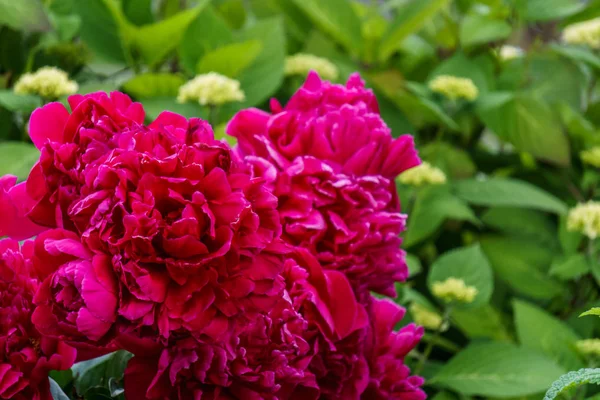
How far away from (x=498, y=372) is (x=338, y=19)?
0.46m

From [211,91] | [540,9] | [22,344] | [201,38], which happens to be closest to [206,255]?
[22,344]

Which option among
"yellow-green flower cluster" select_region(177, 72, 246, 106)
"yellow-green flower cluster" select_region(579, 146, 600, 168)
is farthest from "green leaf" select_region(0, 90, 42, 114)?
"yellow-green flower cluster" select_region(579, 146, 600, 168)

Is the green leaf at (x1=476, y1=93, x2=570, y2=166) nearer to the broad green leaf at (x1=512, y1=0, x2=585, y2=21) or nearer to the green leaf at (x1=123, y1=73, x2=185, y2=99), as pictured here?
the broad green leaf at (x1=512, y1=0, x2=585, y2=21)

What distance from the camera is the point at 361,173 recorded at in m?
0.44

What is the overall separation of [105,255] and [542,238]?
32.1 inches

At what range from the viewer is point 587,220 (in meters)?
0.90

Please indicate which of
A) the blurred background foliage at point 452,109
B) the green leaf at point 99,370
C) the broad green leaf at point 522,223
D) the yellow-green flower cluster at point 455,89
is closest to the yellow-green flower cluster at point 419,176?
the blurred background foliage at point 452,109

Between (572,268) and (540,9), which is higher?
(540,9)

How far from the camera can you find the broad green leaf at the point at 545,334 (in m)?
0.81

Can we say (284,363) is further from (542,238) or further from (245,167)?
(542,238)

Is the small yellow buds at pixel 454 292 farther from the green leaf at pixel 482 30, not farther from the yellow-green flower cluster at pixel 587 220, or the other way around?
the green leaf at pixel 482 30

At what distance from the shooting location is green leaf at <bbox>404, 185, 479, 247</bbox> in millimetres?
901

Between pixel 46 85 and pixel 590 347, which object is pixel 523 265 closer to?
pixel 590 347

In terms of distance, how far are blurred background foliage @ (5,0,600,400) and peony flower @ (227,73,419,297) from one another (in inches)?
10.8
